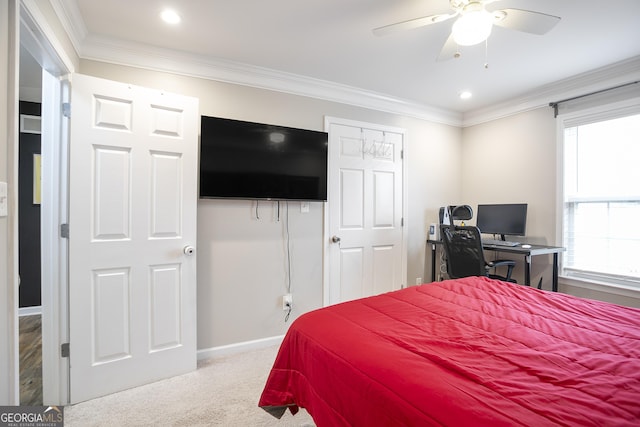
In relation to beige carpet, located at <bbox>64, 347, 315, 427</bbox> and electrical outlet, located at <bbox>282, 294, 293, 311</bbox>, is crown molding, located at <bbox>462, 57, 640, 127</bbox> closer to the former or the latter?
electrical outlet, located at <bbox>282, 294, 293, 311</bbox>

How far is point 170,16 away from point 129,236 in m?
1.54

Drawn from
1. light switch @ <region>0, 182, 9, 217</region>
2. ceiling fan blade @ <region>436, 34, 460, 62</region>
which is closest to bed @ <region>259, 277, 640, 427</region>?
light switch @ <region>0, 182, 9, 217</region>

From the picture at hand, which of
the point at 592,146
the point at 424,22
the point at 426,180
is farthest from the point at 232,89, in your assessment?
the point at 592,146

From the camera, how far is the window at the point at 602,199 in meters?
2.60

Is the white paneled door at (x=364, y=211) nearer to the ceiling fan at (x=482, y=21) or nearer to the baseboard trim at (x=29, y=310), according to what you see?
the ceiling fan at (x=482, y=21)

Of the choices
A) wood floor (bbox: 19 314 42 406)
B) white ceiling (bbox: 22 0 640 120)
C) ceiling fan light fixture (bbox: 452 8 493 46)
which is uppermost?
white ceiling (bbox: 22 0 640 120)

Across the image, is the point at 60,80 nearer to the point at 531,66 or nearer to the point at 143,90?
the point at 143,90

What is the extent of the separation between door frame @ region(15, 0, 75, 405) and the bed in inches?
61.2

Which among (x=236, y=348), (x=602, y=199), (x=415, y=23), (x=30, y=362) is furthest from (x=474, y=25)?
(x=30, y=362)

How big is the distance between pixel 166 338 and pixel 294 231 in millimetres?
1377

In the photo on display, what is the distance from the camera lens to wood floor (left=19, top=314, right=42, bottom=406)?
2.01 metres

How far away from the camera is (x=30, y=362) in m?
2.47

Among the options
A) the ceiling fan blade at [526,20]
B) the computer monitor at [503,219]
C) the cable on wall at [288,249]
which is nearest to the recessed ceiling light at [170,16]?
the cable on wall at [288,249]

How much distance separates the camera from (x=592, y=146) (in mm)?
2852
